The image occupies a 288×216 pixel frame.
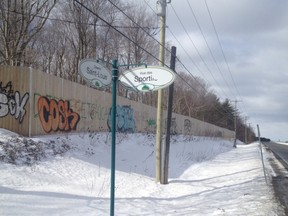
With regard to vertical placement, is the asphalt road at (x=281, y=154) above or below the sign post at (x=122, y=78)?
below

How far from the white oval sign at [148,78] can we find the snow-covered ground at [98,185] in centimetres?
318

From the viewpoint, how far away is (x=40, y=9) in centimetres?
2634

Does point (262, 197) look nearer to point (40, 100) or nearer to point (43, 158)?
point (43, 158)

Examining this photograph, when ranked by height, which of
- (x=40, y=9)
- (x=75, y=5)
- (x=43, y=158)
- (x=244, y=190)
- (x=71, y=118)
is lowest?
(x=244, y=190)

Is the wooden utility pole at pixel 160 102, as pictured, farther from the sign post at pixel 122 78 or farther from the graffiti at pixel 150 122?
the graffiti at pixel 150 122

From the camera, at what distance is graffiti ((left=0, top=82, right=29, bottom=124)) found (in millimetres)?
14586

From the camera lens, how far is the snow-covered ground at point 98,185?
354 inches

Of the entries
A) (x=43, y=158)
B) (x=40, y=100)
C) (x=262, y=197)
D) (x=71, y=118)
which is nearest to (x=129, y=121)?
(x=71, y=118)

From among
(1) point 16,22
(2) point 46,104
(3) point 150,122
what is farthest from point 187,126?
(2) point 46,104

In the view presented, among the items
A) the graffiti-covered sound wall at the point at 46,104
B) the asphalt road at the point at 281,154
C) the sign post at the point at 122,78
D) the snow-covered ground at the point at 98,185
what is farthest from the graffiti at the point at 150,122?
the sign post at the point at 122,78

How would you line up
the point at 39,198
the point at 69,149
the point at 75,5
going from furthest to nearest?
the point at 75,5
the point at 69,149
the point at 39,198

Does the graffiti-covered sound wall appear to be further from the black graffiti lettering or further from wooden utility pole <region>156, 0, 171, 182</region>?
wooden utility pole <region>156, 0, 171, 182</region>

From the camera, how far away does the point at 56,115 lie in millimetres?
17078

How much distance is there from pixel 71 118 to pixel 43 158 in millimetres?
5403
